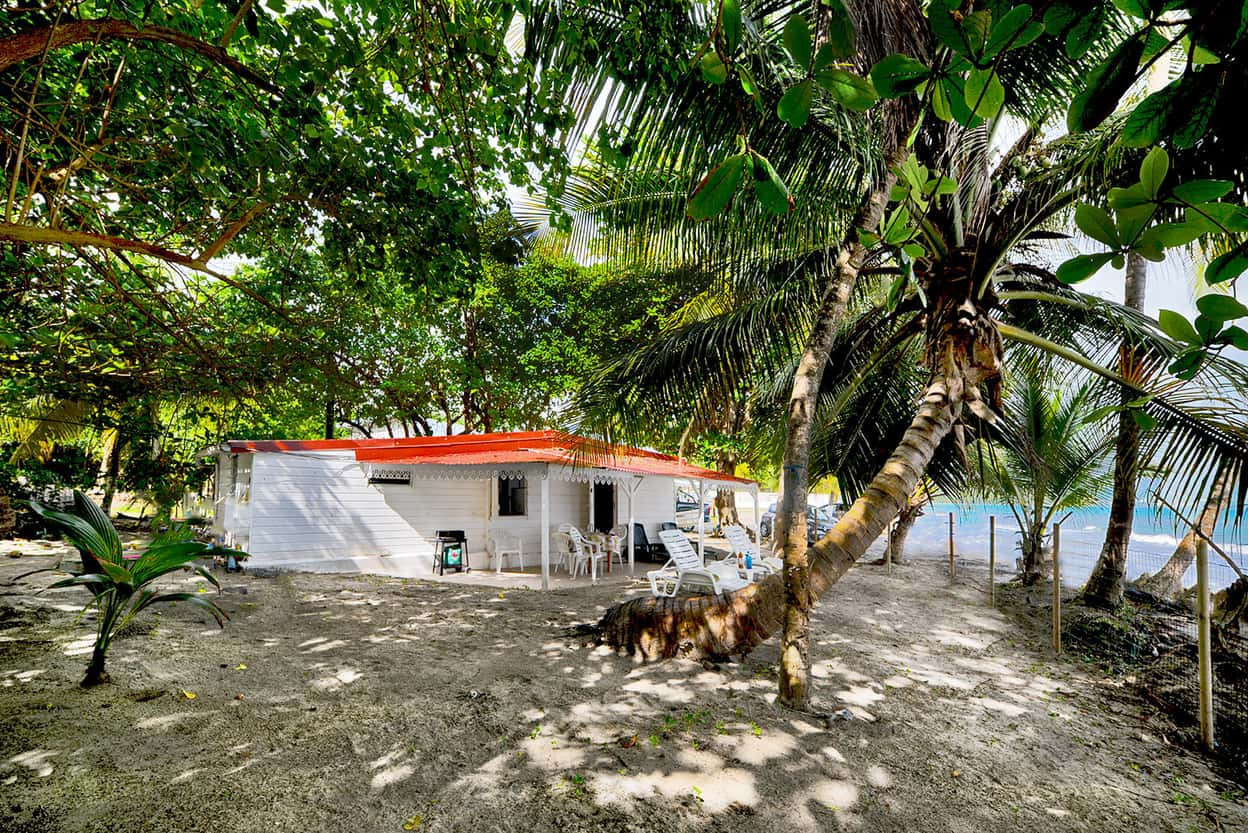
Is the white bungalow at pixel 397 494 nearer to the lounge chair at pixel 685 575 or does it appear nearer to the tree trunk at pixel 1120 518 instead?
the lounge chair at pixel 685 575

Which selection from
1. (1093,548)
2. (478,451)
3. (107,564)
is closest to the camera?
(107,564)

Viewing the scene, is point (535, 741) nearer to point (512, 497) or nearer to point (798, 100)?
point (798, 100)

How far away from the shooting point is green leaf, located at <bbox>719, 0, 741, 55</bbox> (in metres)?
0.83

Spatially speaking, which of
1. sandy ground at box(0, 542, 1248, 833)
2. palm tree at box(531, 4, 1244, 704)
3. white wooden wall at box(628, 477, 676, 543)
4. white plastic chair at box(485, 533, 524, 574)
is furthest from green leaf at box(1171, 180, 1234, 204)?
white wooden wall at box(628, 477, 676, 543)

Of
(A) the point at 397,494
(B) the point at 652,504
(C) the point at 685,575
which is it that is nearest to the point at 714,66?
(C) the point at 685,575

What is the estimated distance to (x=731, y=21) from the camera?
86 centimetres

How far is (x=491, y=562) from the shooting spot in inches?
533

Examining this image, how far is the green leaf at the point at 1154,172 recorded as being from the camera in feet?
2.48

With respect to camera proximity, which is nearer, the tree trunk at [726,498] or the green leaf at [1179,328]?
the green leaf at [1179,328]

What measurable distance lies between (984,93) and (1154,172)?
25cm

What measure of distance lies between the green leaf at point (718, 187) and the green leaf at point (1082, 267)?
0.50 metres

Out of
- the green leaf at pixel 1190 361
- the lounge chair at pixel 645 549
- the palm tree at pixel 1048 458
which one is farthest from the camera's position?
the lounge chair at pixel 645 549

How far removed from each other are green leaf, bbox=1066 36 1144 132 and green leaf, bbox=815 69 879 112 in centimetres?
Answer: 26

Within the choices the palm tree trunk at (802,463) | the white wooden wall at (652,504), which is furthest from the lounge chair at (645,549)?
the palm tree trunk at (802,463)
